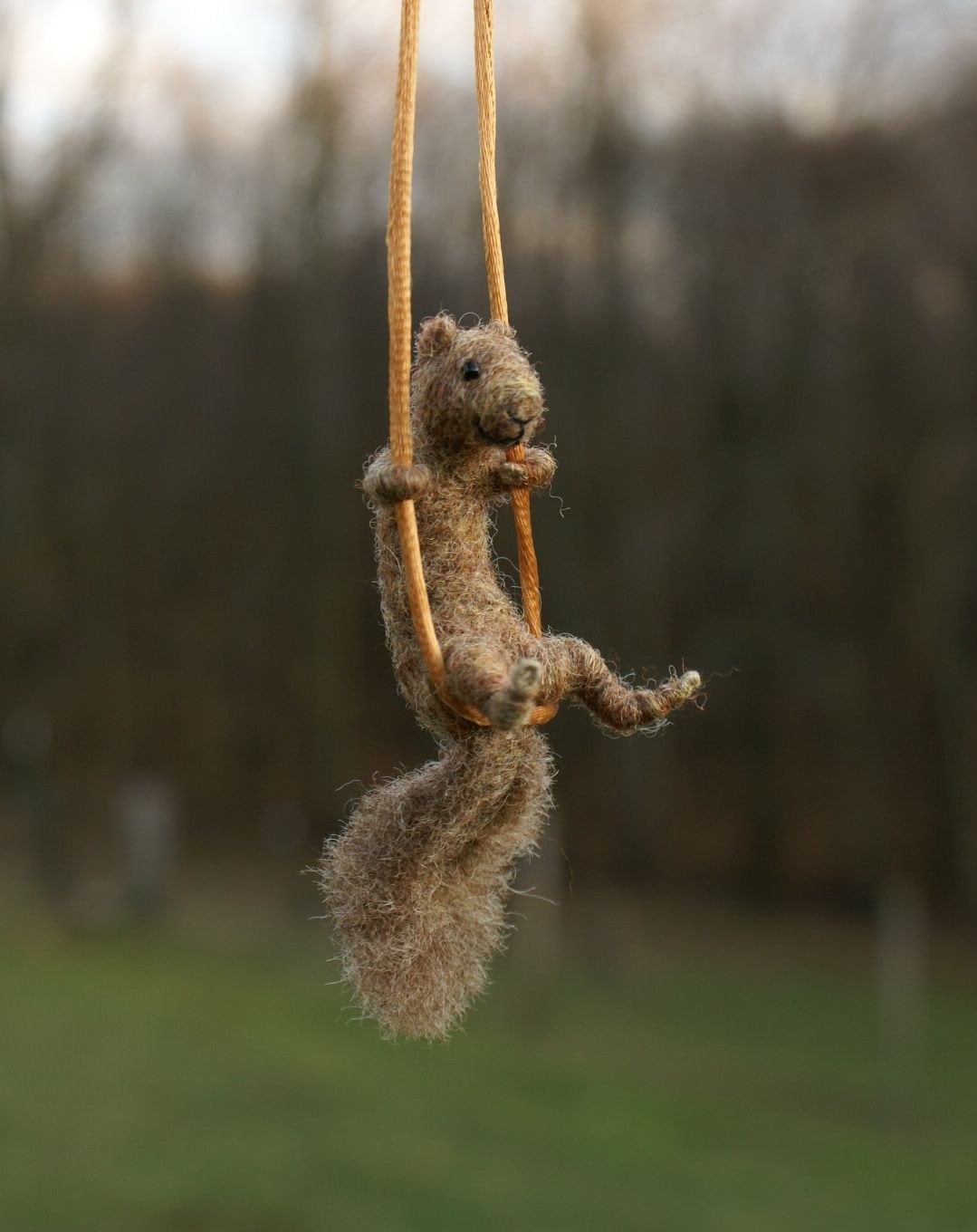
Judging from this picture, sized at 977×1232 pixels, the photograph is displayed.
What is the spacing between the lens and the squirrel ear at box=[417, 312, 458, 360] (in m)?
1.32

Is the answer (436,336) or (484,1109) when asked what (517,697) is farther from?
(484,1109)

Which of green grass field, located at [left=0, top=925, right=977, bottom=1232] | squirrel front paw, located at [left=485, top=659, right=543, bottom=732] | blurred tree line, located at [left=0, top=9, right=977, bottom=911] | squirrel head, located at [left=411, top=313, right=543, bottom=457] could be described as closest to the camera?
squirrel front paw, located at [left=485, top=659, right=543, bottom=732]

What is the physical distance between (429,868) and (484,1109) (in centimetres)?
636

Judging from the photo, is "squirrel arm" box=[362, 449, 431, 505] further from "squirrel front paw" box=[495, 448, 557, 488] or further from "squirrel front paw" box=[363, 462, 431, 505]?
"squirrel front paw" box=[495, 448, 557, 488]

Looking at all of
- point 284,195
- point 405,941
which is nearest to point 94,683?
point 284,195

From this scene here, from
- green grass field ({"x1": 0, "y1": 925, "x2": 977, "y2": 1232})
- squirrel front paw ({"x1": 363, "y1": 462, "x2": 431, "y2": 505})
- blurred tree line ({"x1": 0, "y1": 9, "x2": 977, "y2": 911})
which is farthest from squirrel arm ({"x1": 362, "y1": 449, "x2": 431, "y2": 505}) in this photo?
blurred tree line ({"x1": 0, "y1": 9, "x2": 977, "y2": 911})

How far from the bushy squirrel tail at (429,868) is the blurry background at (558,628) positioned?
4.91m

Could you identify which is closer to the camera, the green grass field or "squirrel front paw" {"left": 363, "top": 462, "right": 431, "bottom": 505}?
"squirrel front paw" {"left": 363, "top": 462, "right": 431, "bottom": 505}

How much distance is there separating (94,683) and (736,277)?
24.1 feet

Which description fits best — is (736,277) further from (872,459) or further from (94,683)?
(94,683)

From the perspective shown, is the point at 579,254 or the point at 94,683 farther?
the point at 94,683

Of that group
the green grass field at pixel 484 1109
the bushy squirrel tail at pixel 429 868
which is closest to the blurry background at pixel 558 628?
the green grass field at pixel 484 1109

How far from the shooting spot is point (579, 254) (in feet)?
29.9

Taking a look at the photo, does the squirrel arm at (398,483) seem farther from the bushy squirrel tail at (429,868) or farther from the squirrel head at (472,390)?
the bushy squirrel tail at (429,868)
